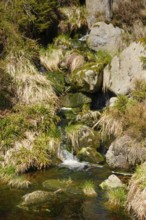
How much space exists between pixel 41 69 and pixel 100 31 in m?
3.32

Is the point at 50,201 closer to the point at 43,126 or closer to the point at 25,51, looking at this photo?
the point at 43,126

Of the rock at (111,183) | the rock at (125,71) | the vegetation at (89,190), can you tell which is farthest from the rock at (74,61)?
the vegetation at (89,190)

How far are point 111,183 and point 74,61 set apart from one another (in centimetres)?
781

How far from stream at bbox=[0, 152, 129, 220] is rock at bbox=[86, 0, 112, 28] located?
884 cm

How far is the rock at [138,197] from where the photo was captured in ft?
29.0

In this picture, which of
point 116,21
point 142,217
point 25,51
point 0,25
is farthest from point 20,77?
point 142,217

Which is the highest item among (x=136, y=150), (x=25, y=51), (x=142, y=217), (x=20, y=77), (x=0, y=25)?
(x=0, y=25)

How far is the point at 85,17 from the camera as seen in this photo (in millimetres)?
20109

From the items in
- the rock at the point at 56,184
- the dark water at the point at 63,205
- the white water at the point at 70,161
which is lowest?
the dark water at the point at 63,205

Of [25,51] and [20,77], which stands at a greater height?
[25,51]

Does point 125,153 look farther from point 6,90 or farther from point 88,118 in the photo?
point 6,90

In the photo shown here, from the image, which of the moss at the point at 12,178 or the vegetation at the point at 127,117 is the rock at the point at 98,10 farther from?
the moss at the point at 12,178

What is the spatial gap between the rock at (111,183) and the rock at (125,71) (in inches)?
203

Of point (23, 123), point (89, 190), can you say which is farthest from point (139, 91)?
point (89, 190)
